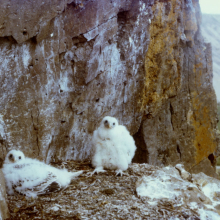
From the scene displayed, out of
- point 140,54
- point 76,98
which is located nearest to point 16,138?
point 76,98

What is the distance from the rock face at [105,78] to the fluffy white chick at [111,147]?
137 cm

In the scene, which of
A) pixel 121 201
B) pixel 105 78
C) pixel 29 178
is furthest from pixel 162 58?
pixel 29 178

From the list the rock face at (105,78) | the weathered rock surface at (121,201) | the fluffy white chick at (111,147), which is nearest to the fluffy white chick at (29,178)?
the weathered rock surface at (121,201)

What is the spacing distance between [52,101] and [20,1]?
1.76 m

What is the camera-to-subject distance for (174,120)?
8469 millimetres

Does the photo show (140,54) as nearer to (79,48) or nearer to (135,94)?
(135,94)

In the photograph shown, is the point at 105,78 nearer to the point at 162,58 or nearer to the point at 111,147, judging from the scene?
the point at 162,58

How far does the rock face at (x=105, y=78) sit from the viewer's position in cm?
474

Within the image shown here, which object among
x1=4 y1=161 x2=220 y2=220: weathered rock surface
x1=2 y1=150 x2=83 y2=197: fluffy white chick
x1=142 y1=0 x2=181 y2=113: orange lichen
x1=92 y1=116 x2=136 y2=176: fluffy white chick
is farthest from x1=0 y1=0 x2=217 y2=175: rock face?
x1=4 y1=161 x2=220 y2=220: weathered rock surface

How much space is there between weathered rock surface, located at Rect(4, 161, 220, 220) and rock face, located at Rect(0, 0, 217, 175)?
5.29 ft

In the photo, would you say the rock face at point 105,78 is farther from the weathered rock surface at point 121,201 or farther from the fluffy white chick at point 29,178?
the weathered rock surface at point 121,201

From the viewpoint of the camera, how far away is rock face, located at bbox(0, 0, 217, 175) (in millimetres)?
4742

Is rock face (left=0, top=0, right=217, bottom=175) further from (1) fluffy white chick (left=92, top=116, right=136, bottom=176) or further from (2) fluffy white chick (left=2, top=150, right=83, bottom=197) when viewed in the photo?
(1) fluffy white chick (left=92, top=116, right=136, bottom=176)

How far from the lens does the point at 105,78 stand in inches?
241
